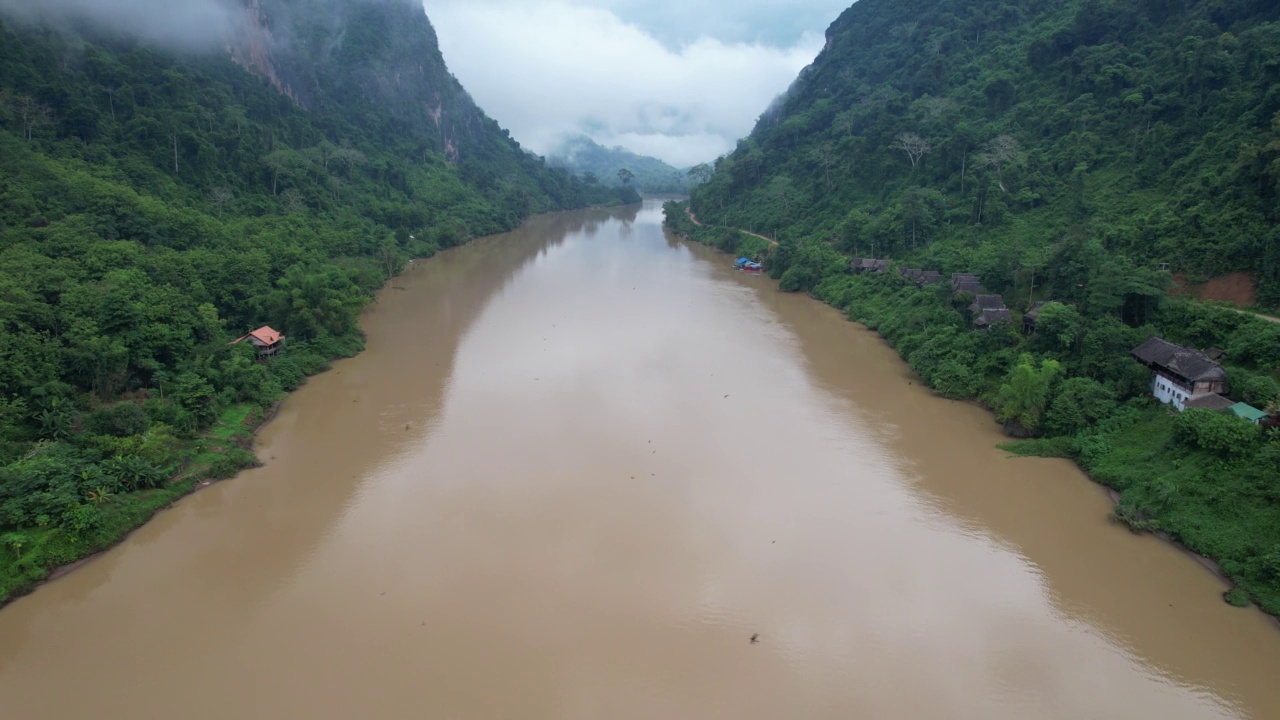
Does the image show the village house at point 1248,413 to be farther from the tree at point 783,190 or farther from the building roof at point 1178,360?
the tree at point 783,190

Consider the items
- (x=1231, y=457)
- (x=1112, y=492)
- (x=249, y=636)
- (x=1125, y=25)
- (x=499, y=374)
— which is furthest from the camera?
(x=1125, y=25)

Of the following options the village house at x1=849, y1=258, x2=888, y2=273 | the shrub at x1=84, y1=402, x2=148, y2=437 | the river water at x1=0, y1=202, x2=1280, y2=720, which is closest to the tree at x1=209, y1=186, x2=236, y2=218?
the river water at x1=0, y1=202, x2=1280, y2=720

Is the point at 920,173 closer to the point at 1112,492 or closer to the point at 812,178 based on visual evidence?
the point at 812,178

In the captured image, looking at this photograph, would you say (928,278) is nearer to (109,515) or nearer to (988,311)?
(988,311)

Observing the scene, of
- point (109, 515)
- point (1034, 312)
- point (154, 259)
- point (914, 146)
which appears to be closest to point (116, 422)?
point (109, 515)

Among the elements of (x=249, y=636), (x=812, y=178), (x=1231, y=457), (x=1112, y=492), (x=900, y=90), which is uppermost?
(x=900, y=90)

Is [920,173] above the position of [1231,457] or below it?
above

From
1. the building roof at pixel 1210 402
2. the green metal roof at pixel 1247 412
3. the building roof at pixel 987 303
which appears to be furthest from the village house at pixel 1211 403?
the building roof at pixel 987 303

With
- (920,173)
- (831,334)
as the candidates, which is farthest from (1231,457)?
(920,173)
